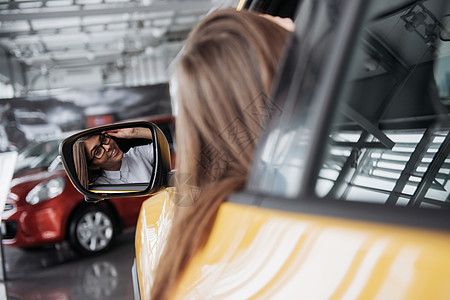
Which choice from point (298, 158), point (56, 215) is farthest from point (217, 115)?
point (56, 215)

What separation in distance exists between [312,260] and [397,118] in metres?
0.63

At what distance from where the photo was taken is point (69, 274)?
15.9ft

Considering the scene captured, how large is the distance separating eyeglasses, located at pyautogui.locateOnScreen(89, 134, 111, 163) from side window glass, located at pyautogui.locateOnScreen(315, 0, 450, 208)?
806 mm

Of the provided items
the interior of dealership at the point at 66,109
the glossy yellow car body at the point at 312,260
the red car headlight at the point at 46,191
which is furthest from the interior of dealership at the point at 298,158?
the red car headlight at the point at 46,191

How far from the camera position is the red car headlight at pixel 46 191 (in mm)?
A: 5082

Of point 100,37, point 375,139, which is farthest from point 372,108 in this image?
point 100,37

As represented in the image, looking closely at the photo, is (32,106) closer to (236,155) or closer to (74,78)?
(236,155)

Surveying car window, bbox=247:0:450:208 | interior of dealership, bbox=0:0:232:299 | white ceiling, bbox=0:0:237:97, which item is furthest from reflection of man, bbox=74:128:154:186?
white ceiling, bbox=0:0:237:97

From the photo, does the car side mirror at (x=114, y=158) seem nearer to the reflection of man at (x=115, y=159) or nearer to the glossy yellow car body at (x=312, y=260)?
the reflection of man at (x=115, y=159)

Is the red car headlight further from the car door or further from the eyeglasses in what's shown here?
the car door

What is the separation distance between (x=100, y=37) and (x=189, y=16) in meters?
4.76

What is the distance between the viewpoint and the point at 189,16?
70.0 ft

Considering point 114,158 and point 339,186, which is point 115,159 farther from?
point 339,186

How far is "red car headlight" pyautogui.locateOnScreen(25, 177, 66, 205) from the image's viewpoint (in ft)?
16.7
